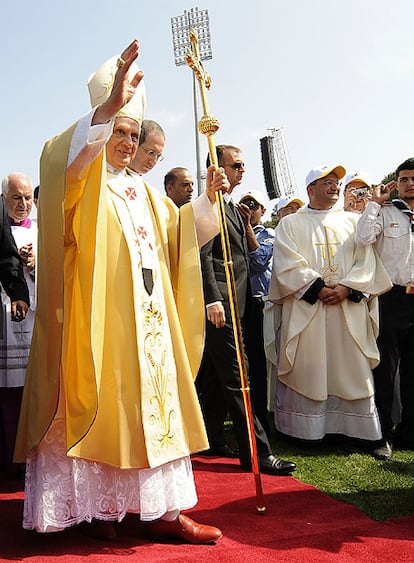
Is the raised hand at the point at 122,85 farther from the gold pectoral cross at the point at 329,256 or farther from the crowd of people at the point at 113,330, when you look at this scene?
the gold pectoral cross at the point at 329,256

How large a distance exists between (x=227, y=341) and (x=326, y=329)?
1096 millimetres

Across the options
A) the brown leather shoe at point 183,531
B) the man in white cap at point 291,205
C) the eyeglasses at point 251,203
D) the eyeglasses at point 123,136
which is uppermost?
the man in white cap at point 291,205

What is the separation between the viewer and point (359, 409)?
5.29 meters

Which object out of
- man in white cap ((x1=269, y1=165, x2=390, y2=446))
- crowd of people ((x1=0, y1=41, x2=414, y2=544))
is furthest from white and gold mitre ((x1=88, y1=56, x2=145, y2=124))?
man in white cap ((x1=269, y1=165, x2=390, y2=446))

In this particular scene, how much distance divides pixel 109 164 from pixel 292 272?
92.5 inches

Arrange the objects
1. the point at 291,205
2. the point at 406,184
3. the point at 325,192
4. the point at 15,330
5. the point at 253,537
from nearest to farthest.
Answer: the point at 253,537, the point at 15,330, the point at 406,184, the point at 325,192, the point at 291,205

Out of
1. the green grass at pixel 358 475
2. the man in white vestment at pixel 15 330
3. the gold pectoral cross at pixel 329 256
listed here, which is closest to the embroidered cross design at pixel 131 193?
the man in white vestment at pixel 15 330

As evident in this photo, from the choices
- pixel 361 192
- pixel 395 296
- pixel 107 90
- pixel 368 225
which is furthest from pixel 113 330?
pixel 361 192

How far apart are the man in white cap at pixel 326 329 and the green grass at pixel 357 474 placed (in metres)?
0.14

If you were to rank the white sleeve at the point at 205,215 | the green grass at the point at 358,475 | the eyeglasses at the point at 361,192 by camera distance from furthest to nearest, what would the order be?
the eyeglasses at the point at 361,192, the green grass at the point at 358,475, the white sleeve at the point at 205,215

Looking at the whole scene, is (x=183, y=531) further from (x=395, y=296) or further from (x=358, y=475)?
(x=395, y=296)

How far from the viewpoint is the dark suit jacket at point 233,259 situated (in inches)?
187

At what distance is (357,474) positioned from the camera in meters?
4.57

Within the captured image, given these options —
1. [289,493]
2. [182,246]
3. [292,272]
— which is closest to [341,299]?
[292,272]
